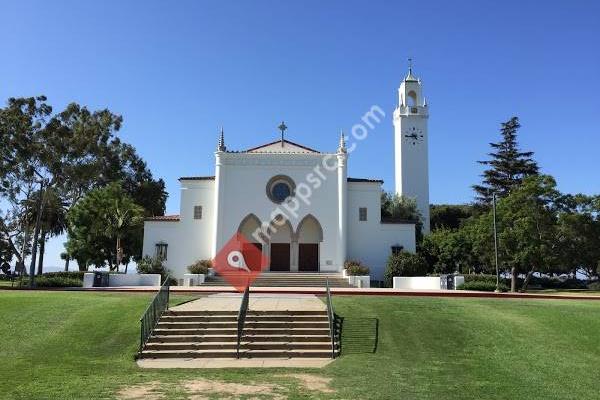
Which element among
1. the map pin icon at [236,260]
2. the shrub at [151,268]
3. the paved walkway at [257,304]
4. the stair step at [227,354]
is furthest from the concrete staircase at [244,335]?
the map pin icon at [236,260]

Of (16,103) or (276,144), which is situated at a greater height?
(16,103)

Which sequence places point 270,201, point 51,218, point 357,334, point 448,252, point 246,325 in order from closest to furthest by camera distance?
point 357,334 → point 246,325 → point 270,201 → point 448,252 → point 51,218

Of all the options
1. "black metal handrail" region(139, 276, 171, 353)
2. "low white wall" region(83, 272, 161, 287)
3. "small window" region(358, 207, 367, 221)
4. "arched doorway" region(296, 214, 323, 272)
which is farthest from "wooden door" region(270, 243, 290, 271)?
"black metal handrail" region(139, 276, 171, 353)

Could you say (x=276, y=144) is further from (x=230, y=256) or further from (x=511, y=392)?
(x=511, y=392)

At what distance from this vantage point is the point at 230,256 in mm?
37188

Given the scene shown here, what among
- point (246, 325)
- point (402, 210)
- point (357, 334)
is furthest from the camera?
point (402, 210)

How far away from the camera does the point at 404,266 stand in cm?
3522

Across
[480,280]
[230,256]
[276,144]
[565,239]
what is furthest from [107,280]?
[565,239]

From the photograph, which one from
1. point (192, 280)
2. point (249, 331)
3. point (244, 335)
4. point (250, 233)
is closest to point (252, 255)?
point (250, 233)

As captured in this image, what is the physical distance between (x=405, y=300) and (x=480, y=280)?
14.3 meters

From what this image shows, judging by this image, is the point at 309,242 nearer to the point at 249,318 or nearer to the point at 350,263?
the point at 350,263

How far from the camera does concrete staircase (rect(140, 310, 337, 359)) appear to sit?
13.7m

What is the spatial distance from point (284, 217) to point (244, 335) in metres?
23.5

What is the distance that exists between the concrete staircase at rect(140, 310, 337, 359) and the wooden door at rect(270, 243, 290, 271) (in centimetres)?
2196
